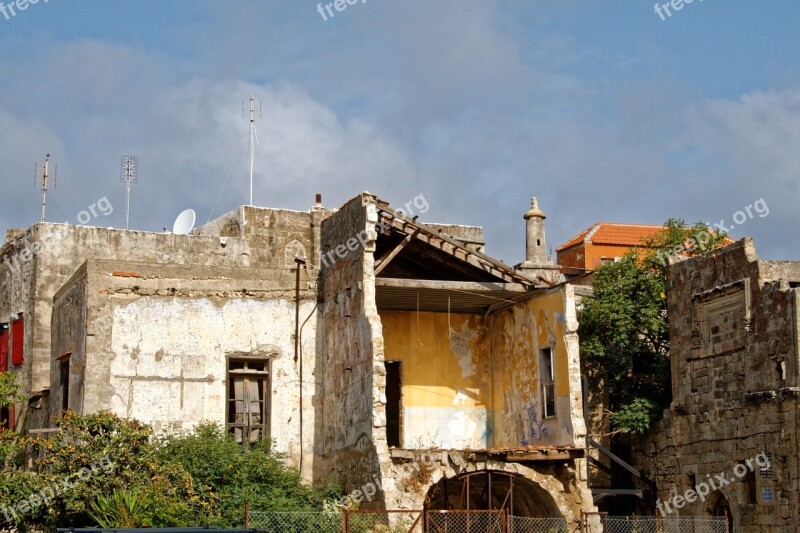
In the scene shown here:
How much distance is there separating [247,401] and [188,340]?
1.65 metres

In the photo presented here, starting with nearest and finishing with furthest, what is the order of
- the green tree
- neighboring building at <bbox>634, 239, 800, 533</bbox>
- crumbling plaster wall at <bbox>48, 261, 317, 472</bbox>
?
crumbling plaster wall at <bbox>48, 261, 317, 472</bbox>, neighboring building at <bbox>634, 239, 800, 533</bbox>, the green tree

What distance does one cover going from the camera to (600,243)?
46.2 meters

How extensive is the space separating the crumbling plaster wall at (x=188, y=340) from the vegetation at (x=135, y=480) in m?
1.04

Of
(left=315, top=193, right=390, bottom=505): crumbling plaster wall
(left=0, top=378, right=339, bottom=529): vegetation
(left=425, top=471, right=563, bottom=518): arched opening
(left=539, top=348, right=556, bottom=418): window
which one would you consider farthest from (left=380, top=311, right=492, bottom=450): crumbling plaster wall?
(left=0, top=378, right=339, bottom=529): vegetation

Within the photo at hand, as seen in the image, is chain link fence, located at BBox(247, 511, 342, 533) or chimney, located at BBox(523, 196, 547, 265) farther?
chimney, located at BBox(523, 196, 547, 265)

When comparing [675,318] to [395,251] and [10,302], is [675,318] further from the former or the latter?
[10,302]

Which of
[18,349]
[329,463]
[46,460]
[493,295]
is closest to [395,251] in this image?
[493,295]

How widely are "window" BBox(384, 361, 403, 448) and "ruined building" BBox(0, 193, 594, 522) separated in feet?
0.11

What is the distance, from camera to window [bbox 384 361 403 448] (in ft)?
79.3

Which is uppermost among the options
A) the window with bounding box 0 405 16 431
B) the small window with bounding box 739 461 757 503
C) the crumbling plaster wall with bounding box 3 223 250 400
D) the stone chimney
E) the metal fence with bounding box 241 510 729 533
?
the stone chimney

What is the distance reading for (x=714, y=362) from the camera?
85.4 feet

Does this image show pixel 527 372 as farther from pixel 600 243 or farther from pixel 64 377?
pixel 600 243

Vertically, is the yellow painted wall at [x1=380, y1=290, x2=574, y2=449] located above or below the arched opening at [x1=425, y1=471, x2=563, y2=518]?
above

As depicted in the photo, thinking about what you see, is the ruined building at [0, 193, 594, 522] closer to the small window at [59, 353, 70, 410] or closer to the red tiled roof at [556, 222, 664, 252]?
the small window at [59, 353, 70, 410]
